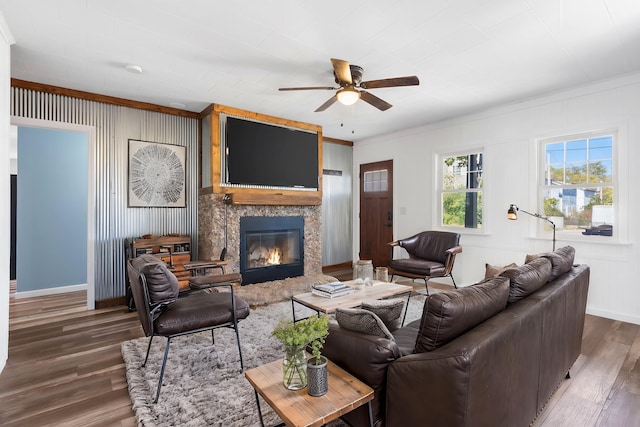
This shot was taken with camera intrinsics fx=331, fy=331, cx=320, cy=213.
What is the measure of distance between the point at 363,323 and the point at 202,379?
146 cm

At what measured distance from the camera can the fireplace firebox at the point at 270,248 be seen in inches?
196

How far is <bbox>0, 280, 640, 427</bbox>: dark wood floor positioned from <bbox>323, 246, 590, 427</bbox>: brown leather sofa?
472 millimetres

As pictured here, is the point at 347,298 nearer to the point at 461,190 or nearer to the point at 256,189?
the point at 256,189

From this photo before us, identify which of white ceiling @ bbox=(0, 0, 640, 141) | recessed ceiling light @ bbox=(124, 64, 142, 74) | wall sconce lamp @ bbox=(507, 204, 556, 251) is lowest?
wall sconce lamp @ bbox=(507, 204, 556, 251)

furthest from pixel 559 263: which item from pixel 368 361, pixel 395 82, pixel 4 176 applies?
pixel 4 176

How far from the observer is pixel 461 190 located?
5.25 m

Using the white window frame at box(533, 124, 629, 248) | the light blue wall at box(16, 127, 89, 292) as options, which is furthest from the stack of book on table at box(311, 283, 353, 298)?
the light blue wall at box(16, 127, 89, 292)

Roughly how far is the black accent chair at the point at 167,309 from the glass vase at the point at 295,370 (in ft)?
3.75

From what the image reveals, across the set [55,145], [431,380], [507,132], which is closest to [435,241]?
[507,132]

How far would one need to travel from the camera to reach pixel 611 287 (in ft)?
12.3

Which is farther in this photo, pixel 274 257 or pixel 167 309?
pixel 274 257

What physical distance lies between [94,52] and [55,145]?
2.72 m

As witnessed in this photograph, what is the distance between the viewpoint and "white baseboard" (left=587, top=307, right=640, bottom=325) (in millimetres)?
3568

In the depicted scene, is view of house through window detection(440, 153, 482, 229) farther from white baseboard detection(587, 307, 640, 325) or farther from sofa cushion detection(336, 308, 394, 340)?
sofa cushion detection(336, 308, 394, 340)
